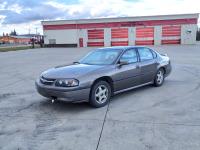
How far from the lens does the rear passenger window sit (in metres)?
7.43

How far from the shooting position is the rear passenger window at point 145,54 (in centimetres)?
743

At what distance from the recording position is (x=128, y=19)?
43500 millimetres

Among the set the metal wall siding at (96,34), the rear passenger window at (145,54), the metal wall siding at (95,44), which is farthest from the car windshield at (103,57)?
the metal wall siding at (96,34)

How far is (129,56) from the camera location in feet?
22.9

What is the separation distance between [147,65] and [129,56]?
2.62 ft

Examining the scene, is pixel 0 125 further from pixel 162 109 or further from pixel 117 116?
pixel 162 109

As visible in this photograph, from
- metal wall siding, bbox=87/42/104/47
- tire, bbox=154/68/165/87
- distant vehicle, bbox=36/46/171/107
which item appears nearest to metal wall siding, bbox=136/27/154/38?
metal wall siding, bbox=87/42/104/47

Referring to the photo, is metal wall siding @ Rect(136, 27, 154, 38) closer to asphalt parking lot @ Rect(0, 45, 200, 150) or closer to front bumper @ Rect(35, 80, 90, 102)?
asphalt parking lot @ Rect(0, 45, 200, 150)

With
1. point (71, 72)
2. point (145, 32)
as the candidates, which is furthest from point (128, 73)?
point (145, 32)

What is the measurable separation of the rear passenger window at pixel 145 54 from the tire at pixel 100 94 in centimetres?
183

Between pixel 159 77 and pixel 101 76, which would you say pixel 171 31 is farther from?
pixel 101 76

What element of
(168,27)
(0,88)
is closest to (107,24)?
(168,27)

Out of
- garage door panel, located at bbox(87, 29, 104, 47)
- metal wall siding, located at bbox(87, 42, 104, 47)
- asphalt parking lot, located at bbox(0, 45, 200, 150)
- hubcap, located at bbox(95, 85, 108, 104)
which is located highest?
garage door panel, located at bbox(87, 29, 104, 47)

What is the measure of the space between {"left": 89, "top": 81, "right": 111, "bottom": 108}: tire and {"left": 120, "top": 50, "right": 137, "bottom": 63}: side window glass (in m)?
1.04
